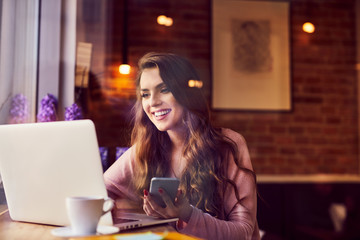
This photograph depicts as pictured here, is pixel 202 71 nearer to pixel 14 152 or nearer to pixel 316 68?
pixel 316 68

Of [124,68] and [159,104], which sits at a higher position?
[124,68]

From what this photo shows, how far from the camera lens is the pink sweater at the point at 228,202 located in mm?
1155

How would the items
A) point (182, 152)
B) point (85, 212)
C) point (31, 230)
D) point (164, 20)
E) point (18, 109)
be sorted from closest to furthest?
point (85, 212) < point (31, 230) < point (182, 152) < point (18, 109) < point (164, 20)

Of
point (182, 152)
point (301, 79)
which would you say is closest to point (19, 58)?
point (182, 152)

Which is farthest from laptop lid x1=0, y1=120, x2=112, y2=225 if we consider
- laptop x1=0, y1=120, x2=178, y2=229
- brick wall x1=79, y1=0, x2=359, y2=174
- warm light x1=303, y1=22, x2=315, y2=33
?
warm light x1=303, y1=22, x2=315, y2=33

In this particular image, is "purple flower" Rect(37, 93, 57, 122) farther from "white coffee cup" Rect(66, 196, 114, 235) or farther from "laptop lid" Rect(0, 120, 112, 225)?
"white coffee cup" Rect(66, 196, 114, 235)

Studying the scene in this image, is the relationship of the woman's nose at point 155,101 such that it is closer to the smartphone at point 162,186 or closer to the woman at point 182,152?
the woman at point 182,152

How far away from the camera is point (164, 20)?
2988 mm

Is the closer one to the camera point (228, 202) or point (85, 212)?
point (85, 212)

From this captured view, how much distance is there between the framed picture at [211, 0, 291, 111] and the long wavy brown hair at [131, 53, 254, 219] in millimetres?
1466

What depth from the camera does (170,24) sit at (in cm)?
299

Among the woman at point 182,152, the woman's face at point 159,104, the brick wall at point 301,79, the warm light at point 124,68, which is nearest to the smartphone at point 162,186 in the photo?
the woman at point 182,152

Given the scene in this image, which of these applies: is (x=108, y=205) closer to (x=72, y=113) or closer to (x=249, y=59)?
(x=72, y=113)

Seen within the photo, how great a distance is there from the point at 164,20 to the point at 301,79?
3.57ft
